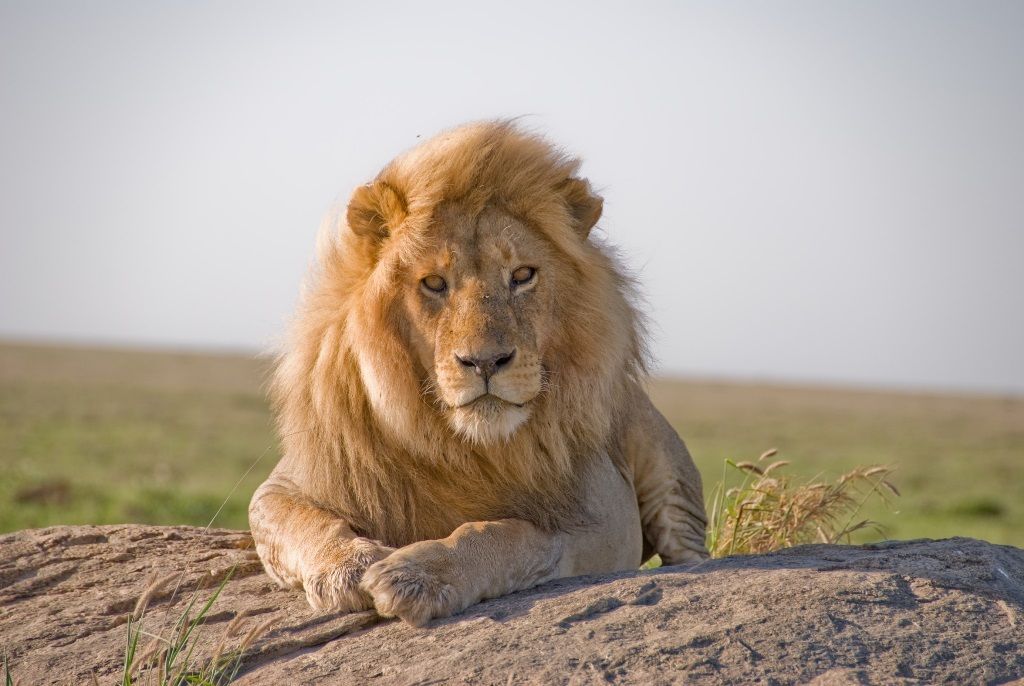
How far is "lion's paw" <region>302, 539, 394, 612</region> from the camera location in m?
3.38

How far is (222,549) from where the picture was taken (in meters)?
4.75

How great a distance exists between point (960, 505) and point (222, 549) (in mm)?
13184

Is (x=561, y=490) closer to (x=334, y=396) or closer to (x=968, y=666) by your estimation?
(x=334, y=396)

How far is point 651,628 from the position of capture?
10.4ft

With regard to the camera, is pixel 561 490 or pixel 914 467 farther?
pixel 914 467

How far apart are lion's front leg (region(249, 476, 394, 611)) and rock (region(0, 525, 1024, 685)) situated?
0.07 meters

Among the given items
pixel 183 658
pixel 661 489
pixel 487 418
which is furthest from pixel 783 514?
pixel 183 658

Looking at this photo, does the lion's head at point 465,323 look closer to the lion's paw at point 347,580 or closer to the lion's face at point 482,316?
the lion's face at point 482,316

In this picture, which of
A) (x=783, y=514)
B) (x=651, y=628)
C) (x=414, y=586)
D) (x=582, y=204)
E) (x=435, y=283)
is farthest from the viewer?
(x=783, y=514)

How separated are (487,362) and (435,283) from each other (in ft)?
1.25

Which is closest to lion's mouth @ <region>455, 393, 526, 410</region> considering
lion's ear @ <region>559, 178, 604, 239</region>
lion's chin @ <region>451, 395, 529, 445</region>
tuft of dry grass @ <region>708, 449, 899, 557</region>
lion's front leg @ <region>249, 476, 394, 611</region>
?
lion's chin @ <region>451, 395, 529, 445</region>

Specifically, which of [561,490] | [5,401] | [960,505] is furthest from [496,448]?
[5,401]

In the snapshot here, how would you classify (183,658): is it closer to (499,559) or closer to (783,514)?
(499,559)

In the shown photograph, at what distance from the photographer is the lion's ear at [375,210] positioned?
12.6 feet
